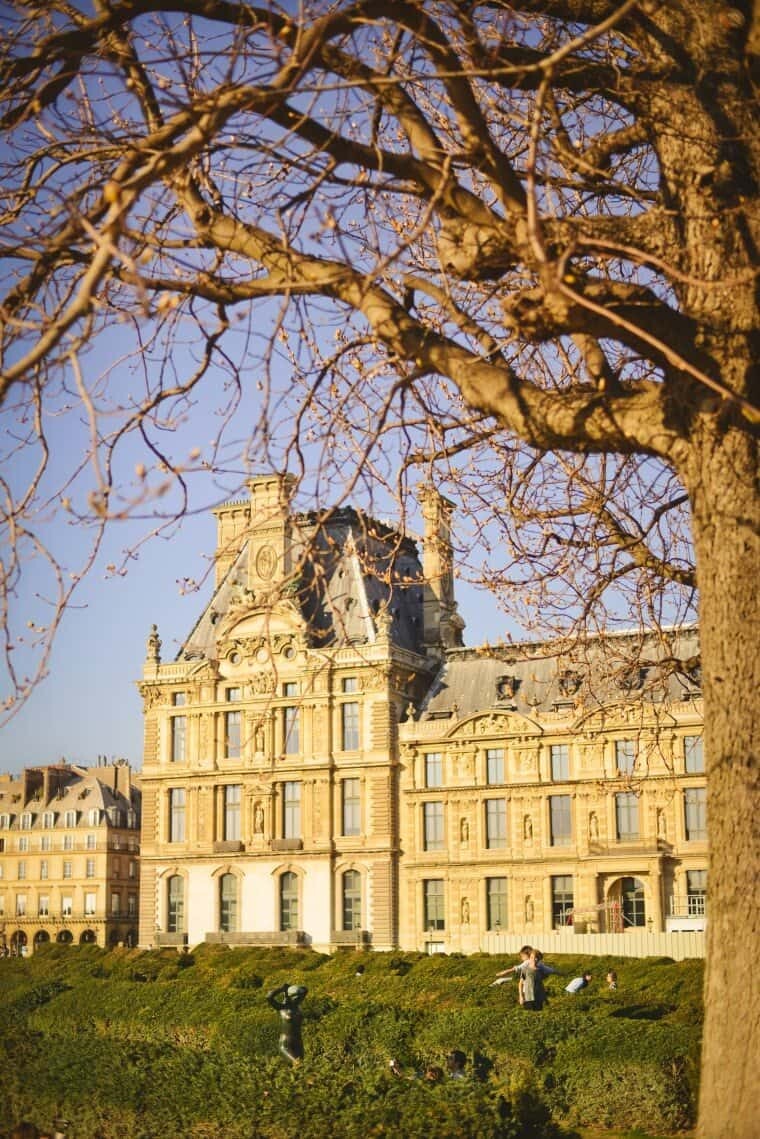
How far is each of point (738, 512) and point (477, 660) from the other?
47.3 metres

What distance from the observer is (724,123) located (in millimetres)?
7281

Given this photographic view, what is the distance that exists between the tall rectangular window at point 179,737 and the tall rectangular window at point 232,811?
2.43 metres

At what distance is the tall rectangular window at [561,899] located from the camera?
4859 cm

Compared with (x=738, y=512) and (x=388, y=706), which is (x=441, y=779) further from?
(x=738, y=512)

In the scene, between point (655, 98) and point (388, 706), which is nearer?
point (655, 98)

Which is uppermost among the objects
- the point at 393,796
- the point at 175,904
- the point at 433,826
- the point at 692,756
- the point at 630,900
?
the point at 692,756

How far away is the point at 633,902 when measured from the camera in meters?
47.7

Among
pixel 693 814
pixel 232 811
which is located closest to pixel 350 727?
pixel 232 811

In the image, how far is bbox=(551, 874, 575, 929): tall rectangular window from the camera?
48594 millimetres

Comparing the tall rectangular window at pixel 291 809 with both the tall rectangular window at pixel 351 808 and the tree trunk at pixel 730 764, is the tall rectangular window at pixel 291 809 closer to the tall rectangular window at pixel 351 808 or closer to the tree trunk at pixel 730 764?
the tall rectangular window at pixel 351 808

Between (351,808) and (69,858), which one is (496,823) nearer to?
(351,808)

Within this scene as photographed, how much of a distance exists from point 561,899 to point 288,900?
33.4 feet

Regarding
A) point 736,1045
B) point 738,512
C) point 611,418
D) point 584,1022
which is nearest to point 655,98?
point 611,418

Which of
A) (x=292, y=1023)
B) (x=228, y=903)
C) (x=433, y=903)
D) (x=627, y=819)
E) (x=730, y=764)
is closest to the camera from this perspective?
(x=730, y=764)
